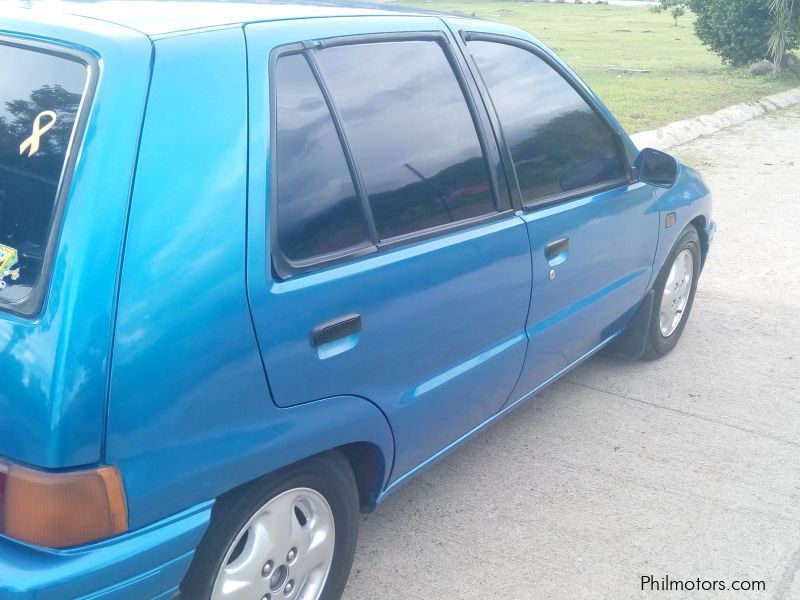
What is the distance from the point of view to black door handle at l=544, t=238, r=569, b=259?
3.33 meters

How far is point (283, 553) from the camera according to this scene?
2457 mm

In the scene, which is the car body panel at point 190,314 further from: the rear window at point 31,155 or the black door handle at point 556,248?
the black door handle at point 556,248

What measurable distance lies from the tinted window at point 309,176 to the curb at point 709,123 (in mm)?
6474

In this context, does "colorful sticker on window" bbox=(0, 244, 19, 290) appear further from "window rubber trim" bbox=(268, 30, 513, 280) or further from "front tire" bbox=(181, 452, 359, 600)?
"front tire" bbox=(181, 452, 359, 600)

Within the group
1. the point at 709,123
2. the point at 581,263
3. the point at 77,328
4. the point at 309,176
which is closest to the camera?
the point at 77,328

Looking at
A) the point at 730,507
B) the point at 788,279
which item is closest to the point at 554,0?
the point at 788,279

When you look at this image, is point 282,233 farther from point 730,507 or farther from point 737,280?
point 737,280

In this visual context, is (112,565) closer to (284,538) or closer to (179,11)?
(284,538)

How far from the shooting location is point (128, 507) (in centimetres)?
196

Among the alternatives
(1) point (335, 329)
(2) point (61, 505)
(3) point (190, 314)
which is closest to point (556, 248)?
(1) point (335, 329)

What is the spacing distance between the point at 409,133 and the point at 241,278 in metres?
0.89

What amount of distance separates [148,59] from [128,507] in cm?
101

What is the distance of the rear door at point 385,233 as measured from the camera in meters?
2.29

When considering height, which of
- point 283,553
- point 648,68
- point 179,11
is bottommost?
point 648,68
